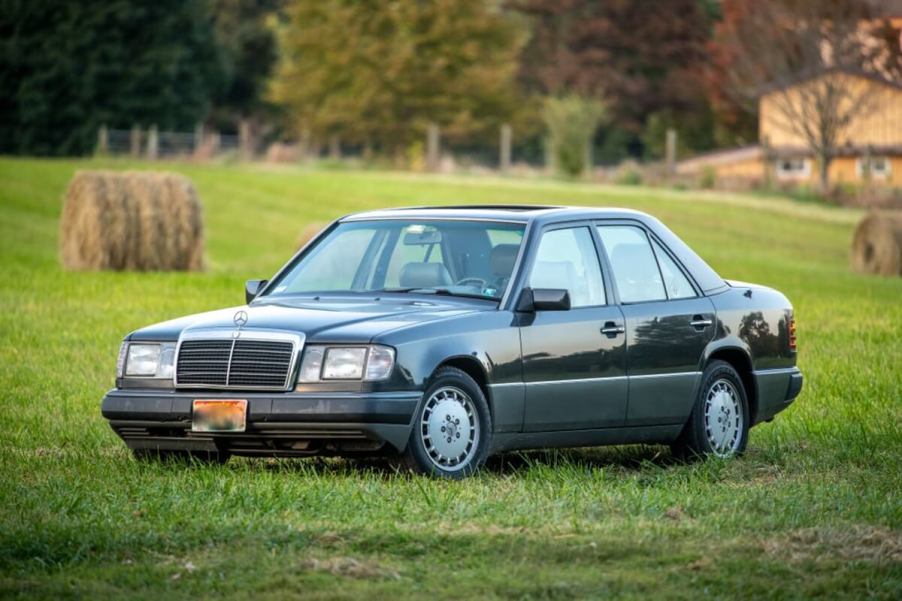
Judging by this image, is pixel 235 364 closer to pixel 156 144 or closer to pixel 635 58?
pixel 156 144

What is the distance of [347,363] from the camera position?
971 centimetres

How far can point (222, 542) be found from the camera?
7.89 meters

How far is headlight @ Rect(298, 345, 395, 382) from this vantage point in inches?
380

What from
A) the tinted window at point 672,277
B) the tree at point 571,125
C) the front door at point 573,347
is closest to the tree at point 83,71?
the tree at point 571,125

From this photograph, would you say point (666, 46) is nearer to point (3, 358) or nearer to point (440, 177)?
point (440, 177)

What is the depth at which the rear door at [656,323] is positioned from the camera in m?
11.1

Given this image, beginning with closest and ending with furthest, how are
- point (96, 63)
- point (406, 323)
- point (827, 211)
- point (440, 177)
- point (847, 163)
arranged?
point (406, 323) → point (827, 211) → point (440, 177) → point (847, 163) → point (96, 63)

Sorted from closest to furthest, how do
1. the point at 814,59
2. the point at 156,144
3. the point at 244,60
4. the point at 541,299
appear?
1. the point at 541,299
2. the point at 814,59
3. the point at 156,144
4. the point at 244,60

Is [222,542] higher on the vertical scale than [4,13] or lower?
lower

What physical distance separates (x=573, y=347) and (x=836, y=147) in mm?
53196

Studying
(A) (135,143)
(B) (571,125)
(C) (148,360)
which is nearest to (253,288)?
(C) (148,360)

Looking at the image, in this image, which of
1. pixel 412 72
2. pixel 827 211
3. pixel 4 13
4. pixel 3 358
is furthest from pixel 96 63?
pixel 3 358

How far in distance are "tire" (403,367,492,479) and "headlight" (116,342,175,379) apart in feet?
4.57

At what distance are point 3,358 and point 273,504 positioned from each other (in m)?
8.20
